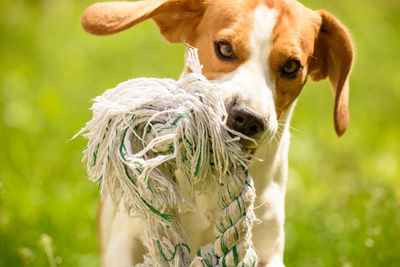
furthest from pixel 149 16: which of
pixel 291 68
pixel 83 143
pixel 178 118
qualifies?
pixel 83 143

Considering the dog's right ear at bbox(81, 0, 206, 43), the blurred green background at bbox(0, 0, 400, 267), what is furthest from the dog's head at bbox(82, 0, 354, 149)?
the blurred green background at bbox(0, 0, 400, 267)

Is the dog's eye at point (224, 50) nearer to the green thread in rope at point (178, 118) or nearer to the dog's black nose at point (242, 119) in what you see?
the dog's black nose at point (242, 119)

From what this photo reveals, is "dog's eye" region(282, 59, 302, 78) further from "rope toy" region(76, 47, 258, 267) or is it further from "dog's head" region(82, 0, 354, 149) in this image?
"rope toy" region(76, 47, 258, 267)

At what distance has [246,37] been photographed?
3051 millimetres

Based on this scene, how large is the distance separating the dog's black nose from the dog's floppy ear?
105 centimetres

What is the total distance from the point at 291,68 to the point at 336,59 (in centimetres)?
58

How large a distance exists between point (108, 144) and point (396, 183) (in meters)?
3.73

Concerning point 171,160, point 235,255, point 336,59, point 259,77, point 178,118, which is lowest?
point 235,255

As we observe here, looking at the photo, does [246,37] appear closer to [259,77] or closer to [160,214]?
[259,77]

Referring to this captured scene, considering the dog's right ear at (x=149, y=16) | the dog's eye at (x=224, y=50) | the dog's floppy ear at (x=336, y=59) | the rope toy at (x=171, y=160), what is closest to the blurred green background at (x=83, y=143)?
the dog's floppy ear at (x=336, y=59)

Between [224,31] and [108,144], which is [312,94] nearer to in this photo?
[224,31]

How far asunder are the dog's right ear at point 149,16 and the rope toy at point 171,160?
0.57 meters

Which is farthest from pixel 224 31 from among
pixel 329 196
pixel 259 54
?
pixel 329 196

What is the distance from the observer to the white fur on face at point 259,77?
2.77m
